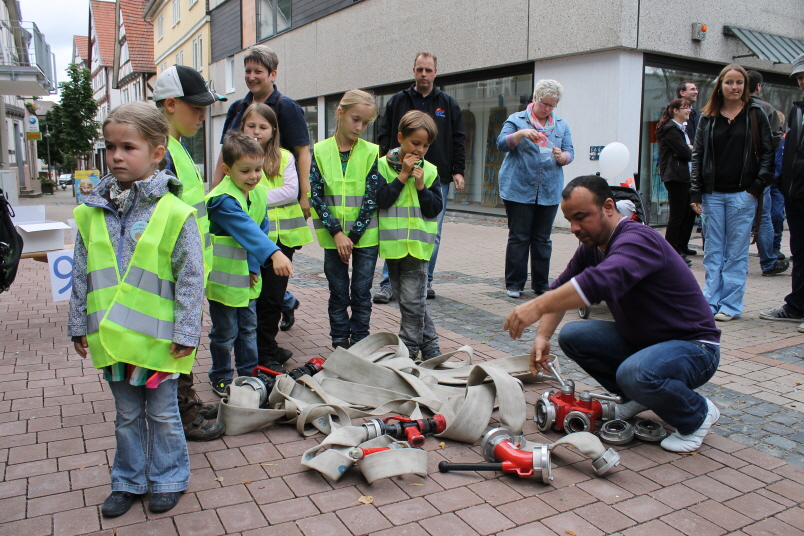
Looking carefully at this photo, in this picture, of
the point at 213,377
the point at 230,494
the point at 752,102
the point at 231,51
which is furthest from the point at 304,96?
the point at 230,494

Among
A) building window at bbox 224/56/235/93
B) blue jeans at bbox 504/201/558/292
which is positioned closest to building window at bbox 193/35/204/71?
building window at bbox 224/56/235/93

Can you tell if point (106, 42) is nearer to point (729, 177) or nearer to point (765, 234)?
point (765, 234)

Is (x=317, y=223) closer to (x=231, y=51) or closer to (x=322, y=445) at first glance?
(x=322, y=445)

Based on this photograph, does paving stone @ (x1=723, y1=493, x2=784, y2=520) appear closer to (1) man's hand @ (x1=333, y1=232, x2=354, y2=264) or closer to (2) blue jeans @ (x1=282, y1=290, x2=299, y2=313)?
(1) man's hand @ (x1=333, y1=232, x2=354, y2=264)

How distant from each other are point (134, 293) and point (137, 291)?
0.01 m

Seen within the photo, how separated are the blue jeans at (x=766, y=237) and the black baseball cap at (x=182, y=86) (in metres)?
7.19

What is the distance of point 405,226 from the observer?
4.56 meters

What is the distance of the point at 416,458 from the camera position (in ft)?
9.92

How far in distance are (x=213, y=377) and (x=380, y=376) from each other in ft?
3.39

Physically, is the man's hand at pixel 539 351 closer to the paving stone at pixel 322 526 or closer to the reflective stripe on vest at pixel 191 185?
the paving stone at pixel 322 526

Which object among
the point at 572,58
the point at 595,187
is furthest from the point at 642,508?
the point at 572,58

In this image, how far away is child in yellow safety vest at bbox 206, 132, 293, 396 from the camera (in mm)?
3756

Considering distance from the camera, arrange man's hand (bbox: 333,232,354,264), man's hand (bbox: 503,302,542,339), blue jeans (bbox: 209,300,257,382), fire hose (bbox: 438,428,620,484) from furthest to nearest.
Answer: man's hand (bbox: 333,232,354,264) < blue jeans (bbox: 209,300,257,382) < man's hand (bbox: 503,302,542,339) < fire hose (bbox: 438,428,620,484)

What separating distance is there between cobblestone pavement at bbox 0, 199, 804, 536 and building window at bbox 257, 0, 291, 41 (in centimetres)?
1967
